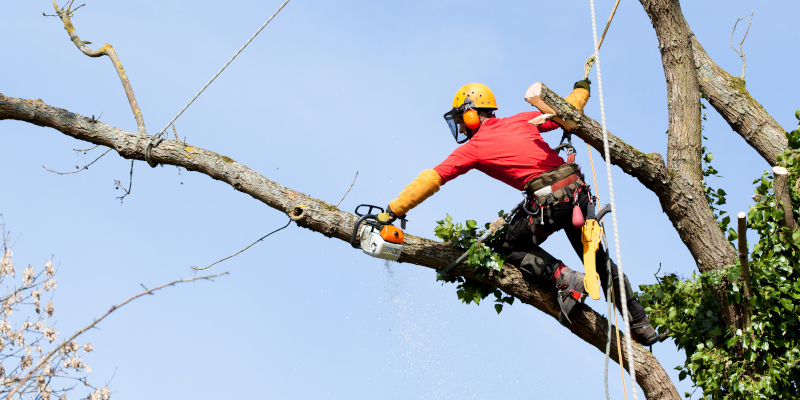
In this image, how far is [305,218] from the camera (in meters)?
5.63

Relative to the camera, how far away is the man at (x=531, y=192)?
536cm

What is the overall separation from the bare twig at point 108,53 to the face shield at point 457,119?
2354mm

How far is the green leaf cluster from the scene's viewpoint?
18.0ft

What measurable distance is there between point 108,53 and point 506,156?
3.90m

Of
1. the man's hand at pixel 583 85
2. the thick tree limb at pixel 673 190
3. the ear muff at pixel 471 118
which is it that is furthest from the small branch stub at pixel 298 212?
the man's hand at pixel 583 85

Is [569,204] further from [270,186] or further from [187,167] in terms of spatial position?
[187,167]

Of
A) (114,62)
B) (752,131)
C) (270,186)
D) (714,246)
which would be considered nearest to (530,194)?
(714,246)

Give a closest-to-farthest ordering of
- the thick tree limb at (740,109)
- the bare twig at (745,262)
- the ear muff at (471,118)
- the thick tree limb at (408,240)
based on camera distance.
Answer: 1. the bare twig at (745,262)
2. the thick tree limb at (408,240)
3. the ear muff at (471,118)
4. the thick tree limb at (740,109)

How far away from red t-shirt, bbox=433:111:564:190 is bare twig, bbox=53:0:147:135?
2.49 meters

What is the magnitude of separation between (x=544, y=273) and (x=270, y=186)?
2023 millimetres

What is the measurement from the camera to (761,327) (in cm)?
529

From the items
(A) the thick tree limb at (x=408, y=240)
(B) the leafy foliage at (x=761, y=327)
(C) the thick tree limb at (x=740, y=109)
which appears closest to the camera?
(B) the leafy foliage at (x=761, y=327)

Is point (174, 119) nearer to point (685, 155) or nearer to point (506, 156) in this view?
Answer: point (506, 156)

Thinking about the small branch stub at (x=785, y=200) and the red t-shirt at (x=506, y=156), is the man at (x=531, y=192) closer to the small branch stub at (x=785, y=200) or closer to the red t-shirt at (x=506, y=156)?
the red t-shirt at (x=506, y=156)
